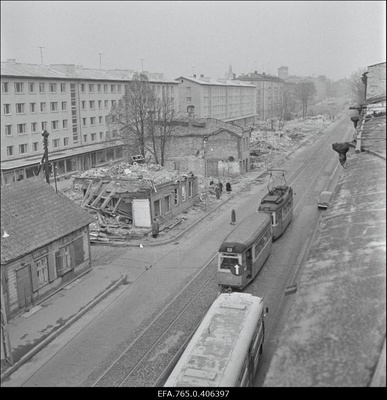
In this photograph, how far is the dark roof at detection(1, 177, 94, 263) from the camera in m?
15.4

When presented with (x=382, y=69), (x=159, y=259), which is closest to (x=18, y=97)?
(x=159, y=259)

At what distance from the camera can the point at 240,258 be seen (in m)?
16.2

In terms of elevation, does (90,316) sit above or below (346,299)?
below

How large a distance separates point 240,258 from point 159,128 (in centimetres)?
2272

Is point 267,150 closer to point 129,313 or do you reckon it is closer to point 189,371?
point 129,313

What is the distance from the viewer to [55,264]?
1689cm

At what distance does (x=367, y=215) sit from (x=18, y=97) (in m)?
33.4

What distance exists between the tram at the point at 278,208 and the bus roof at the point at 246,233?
1465 mm

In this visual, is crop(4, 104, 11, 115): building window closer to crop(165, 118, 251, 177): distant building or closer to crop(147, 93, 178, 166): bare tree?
crop(147, 93, 178, 166): bare tree

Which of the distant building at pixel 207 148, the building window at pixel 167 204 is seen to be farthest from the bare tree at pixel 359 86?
the building window at pixel 167 204

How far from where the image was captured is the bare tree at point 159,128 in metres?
36.1

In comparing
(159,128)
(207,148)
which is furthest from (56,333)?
(207,148)

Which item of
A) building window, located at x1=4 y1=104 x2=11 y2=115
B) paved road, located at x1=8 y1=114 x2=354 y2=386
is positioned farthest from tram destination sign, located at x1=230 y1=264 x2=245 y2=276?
building window, located at x1=4 y1=104 x2=11 y2=115
